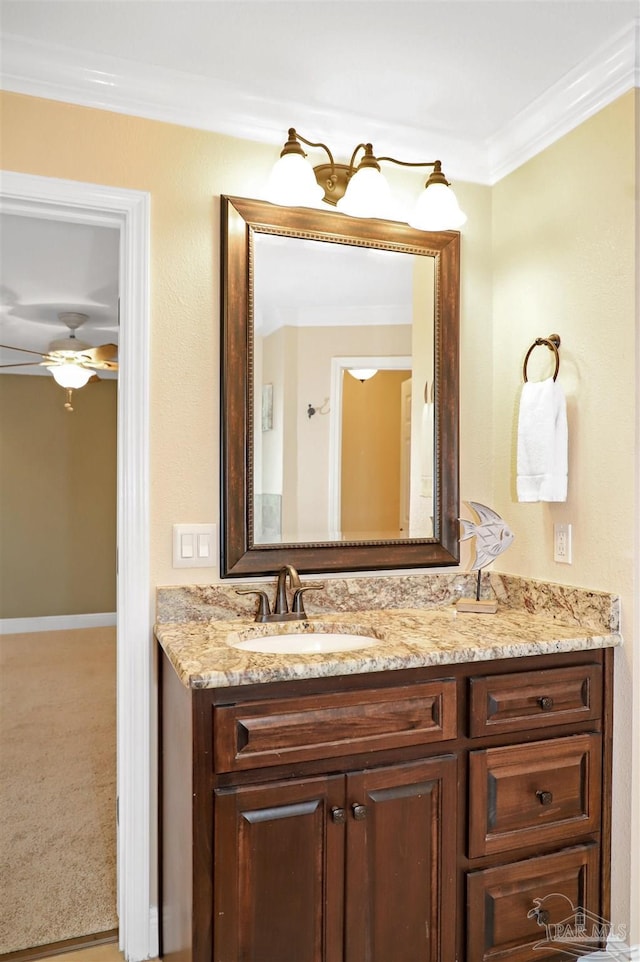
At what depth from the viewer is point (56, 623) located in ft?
21.2

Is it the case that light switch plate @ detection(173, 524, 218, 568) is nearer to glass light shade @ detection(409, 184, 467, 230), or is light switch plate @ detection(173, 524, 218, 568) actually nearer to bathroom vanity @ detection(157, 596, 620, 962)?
bathroom vanity @ detection(157, 596, 620, 962)

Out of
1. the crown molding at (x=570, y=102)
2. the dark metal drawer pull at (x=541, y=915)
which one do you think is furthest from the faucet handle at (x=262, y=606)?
the crown molding at (x=570, y=102)

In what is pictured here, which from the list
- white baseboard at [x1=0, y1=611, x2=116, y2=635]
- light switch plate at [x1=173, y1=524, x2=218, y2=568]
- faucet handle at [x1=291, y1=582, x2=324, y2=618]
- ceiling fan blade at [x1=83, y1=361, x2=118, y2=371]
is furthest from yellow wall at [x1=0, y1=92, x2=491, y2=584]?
white baseboard at [x1=0, y1=611, x2=116, y2=635]

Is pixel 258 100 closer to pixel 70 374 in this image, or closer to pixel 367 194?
pixel 367 194

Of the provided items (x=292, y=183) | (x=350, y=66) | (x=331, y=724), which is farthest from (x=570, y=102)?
(x=331, y=724)

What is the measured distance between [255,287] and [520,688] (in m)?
1.40

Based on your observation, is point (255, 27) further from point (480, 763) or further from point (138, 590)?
point (480, 763)

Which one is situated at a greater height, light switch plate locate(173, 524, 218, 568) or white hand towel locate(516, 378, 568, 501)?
white hand towel locate(516, 378, 568, 501)

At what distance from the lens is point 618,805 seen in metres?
1.94

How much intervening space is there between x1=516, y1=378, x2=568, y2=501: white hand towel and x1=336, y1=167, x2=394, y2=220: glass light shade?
0.73 meters

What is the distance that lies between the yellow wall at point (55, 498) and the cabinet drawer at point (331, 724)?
510 centimetres

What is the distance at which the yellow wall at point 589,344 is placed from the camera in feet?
6.29

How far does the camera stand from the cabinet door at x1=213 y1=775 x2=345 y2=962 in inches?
59.9

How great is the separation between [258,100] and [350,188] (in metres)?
0.40
